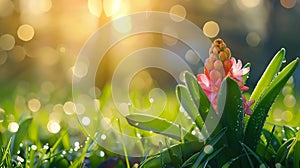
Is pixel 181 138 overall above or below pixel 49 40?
above

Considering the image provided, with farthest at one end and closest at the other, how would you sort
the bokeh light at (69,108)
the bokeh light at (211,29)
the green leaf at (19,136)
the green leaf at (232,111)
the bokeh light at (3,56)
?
the bokeh light at (211,29) → the bokeh light at (3,56) → the bokeh light at (69,108) → the green leaf at (19,136) → the green leaf at (232,111)

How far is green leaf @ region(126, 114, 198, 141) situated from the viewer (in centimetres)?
144

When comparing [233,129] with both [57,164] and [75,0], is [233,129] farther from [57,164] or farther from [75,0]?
[75,0]

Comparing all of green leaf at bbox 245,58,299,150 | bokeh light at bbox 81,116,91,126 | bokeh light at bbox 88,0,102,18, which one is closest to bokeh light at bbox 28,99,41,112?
bokeh light at bbox 88,0,102,18

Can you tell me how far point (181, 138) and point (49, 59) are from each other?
9218 mm

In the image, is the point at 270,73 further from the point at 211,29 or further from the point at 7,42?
the point at 211,29

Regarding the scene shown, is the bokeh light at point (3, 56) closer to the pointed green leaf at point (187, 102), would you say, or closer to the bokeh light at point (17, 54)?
the bokeh light at point (17, 54)

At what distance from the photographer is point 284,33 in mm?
11609

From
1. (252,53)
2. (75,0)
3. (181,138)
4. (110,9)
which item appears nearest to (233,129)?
(181,138)

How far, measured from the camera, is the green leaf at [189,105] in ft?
4.58

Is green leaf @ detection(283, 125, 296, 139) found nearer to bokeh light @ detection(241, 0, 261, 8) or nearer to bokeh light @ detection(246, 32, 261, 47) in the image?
bokeh light @ detection(246, 32, 261, 47)

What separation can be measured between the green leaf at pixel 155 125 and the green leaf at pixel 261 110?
0.58 ft

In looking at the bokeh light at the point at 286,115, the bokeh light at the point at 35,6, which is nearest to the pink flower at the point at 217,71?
the bokeh light at the point at 286,115

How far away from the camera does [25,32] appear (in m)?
10.1
